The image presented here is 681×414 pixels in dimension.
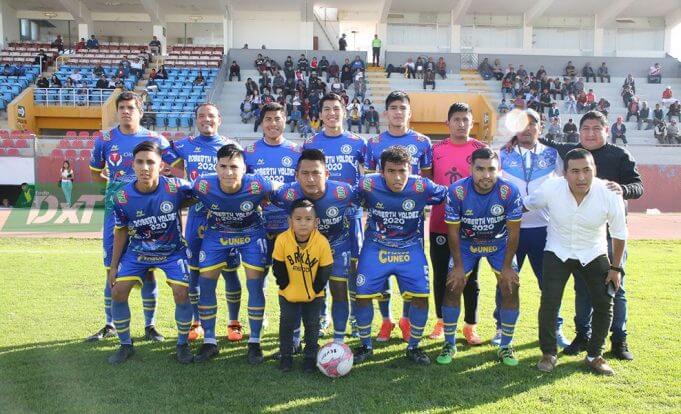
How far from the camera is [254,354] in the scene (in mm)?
5148

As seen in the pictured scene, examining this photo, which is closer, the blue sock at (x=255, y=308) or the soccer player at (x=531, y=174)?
the blue sock at (x=255, y=308)

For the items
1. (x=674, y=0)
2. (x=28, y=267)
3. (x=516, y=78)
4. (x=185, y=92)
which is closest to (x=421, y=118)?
(x=516, y=78)

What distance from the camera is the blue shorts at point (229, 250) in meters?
5.27

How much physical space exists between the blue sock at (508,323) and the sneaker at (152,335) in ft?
10.9

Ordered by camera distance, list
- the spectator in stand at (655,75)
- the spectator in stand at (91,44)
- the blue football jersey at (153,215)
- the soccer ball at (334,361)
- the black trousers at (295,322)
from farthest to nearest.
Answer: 1. the spectator in stand at (91,44)
2. the spectator in stand at (655,75)
3. the blue football jersey at (153,215)
4. the black trousers at (295,322)
5. the soccer ball at (334,361)

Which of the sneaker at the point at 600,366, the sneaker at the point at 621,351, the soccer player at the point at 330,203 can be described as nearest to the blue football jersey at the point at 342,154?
the soccer player at the point at 330,203

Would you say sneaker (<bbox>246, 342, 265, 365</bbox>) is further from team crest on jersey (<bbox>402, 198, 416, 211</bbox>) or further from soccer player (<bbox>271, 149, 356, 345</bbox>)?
team crest on jersey (<bbox>402, 198, 416, 211</bbox>)

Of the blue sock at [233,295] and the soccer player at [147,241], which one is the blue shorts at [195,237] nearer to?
the blue sock at [233,295]

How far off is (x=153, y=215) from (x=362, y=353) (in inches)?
88.9

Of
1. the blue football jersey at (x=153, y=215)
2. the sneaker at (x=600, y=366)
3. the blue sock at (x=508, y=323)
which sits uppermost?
the blue football jersey at (x=153, y=215)

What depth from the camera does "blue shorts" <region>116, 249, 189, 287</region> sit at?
17.1ft

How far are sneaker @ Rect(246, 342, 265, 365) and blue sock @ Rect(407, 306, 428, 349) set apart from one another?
1350 millimetres

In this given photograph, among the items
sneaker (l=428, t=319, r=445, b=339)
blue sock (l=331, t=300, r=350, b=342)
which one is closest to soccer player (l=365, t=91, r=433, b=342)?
sneaker (l=428, t=319, r=445, b=339)

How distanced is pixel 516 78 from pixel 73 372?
92.1ft
